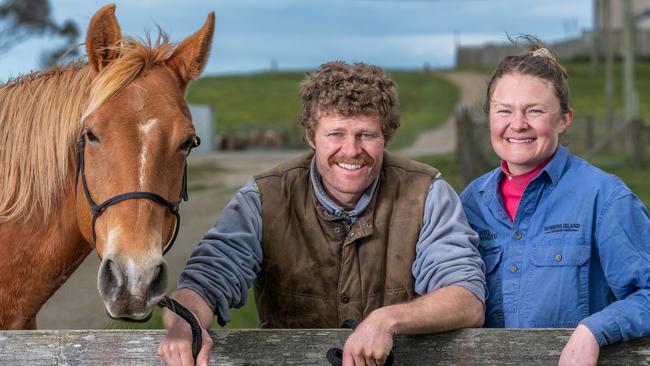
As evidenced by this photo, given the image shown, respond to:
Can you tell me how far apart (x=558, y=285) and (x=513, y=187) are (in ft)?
1.45

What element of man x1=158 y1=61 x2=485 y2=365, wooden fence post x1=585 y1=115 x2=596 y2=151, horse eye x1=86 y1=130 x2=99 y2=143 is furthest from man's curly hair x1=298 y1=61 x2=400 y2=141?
wooden fence post x1=585 y1=115 x2=596 y2=151

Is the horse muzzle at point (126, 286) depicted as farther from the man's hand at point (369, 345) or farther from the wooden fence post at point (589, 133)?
the wooden fence post at point (589, 133)

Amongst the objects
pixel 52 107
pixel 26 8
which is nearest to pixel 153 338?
pixel 52 107

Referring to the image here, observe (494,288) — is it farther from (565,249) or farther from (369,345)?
(369,345)

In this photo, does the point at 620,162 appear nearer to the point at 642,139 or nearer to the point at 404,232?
the point at 642,139

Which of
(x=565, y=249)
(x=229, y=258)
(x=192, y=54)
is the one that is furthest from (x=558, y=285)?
(x=192, y=54)

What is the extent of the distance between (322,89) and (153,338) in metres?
1.18

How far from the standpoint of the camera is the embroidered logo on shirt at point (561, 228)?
3.07 m

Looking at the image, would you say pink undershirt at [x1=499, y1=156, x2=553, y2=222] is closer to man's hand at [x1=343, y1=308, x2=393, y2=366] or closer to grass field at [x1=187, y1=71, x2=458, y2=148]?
man's hand at [x1=343, y1=308, x2=393, y2=366]

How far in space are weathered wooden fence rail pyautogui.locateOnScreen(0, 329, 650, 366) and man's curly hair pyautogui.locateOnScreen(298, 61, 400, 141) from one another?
0.93 meters

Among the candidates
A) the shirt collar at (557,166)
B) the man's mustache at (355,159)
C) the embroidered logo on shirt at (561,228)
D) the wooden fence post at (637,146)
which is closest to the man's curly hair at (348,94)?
the man's mustache at (355,159)

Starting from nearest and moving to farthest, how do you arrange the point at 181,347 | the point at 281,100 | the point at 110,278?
1. the point at 181,347
2. the point at 110,278
3. the point at 281,100

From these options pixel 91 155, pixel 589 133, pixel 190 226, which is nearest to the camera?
pixel 91 155

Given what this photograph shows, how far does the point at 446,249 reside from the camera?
3.13 meters
